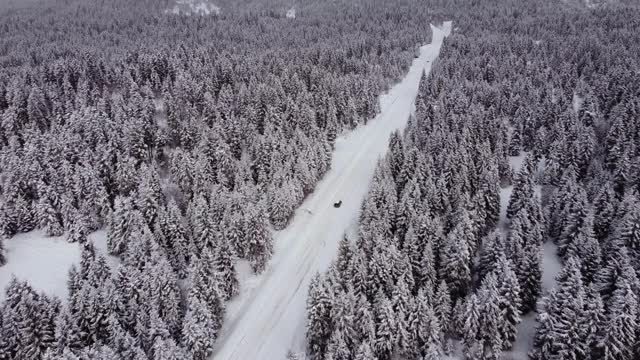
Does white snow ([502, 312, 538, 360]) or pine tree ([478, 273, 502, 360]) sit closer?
pine tree ([478, 273, 502, 360])

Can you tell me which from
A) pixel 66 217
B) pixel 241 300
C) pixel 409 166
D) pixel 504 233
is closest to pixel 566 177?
pixel 504 233

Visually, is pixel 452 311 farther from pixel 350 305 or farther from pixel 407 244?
pixel 350 305

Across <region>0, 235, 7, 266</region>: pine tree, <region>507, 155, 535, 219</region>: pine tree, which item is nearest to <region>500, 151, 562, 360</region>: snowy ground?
<region>507, 155, 535, 219</region>: pine tree

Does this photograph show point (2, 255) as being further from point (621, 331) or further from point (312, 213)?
point (621, 331)

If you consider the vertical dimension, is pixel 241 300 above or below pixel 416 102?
below

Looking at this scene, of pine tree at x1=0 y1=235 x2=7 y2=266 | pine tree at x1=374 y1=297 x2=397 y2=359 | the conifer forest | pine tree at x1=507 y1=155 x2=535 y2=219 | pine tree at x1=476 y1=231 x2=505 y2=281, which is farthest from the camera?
pine tree at x1=507 y1=155 x2=535 y2=219

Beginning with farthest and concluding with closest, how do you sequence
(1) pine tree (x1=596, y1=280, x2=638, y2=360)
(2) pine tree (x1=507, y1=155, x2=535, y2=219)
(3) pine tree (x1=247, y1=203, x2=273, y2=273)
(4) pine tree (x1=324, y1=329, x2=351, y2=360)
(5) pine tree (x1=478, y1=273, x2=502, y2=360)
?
(2) pine tree (x1=507, y1=155, x2=535, y2=219) → (3) pine tree (x1=247, y1=203, x2=273, y2=273) → (5) pine tree (x1=478, y1=273, x2=502, y2=360) → (4) pine tree (x1=324, y1=329, x2=351, y2=360) → (1) pine tree (x1=596, y1=280, x2=638, y2=360)

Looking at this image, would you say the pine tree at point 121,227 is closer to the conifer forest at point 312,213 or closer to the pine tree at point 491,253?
the conifer forest at point 312,213

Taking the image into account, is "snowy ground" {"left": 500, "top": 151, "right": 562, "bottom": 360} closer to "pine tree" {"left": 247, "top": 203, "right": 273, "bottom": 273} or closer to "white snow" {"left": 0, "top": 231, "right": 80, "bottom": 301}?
"pine tree" {"left": 247, "top": 203, "right": 273, "bottom": 273}
